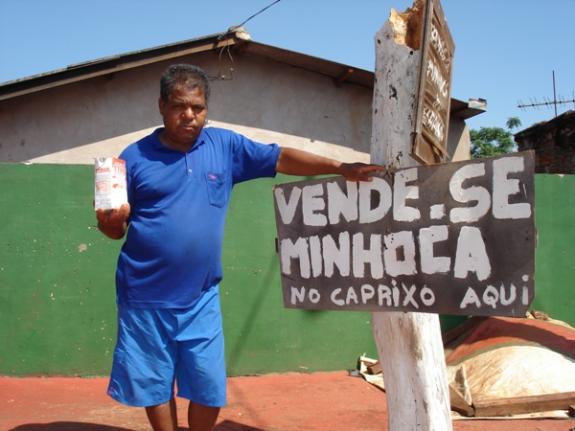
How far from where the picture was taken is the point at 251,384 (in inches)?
228

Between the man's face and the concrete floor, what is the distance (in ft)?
7.88

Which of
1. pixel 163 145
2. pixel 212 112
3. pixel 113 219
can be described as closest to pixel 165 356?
pixel 113 219

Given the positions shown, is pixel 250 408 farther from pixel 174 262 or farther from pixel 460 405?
pixel 174 262

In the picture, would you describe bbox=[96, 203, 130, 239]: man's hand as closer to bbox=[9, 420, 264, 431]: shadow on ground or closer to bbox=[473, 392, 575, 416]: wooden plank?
bbox=[9, 420, 264, 431]: shadow on ground

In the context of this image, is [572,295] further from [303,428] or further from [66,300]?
[66,300]

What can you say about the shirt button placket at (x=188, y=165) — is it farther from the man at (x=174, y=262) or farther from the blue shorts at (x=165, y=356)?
the blue shorts at (x=165, y=356)

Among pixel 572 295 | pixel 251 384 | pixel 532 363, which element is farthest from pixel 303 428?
pixel 572 295

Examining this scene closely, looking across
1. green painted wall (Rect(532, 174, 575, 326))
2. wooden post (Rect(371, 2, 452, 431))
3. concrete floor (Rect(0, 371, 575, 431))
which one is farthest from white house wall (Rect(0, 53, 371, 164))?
wooden post (Rect(371, 2, 452, 431))

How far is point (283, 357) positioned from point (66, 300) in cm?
214

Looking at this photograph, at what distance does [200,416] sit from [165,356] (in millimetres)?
346

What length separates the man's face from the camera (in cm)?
276

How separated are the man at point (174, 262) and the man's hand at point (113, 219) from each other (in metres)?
0.02

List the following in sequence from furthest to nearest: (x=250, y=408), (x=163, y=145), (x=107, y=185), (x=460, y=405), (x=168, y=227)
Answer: (x=460, y=405) → (x=250, y=408) → (x=163, y=145) → (x=168, y=227) → (x=107, y=185)

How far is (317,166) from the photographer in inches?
114
